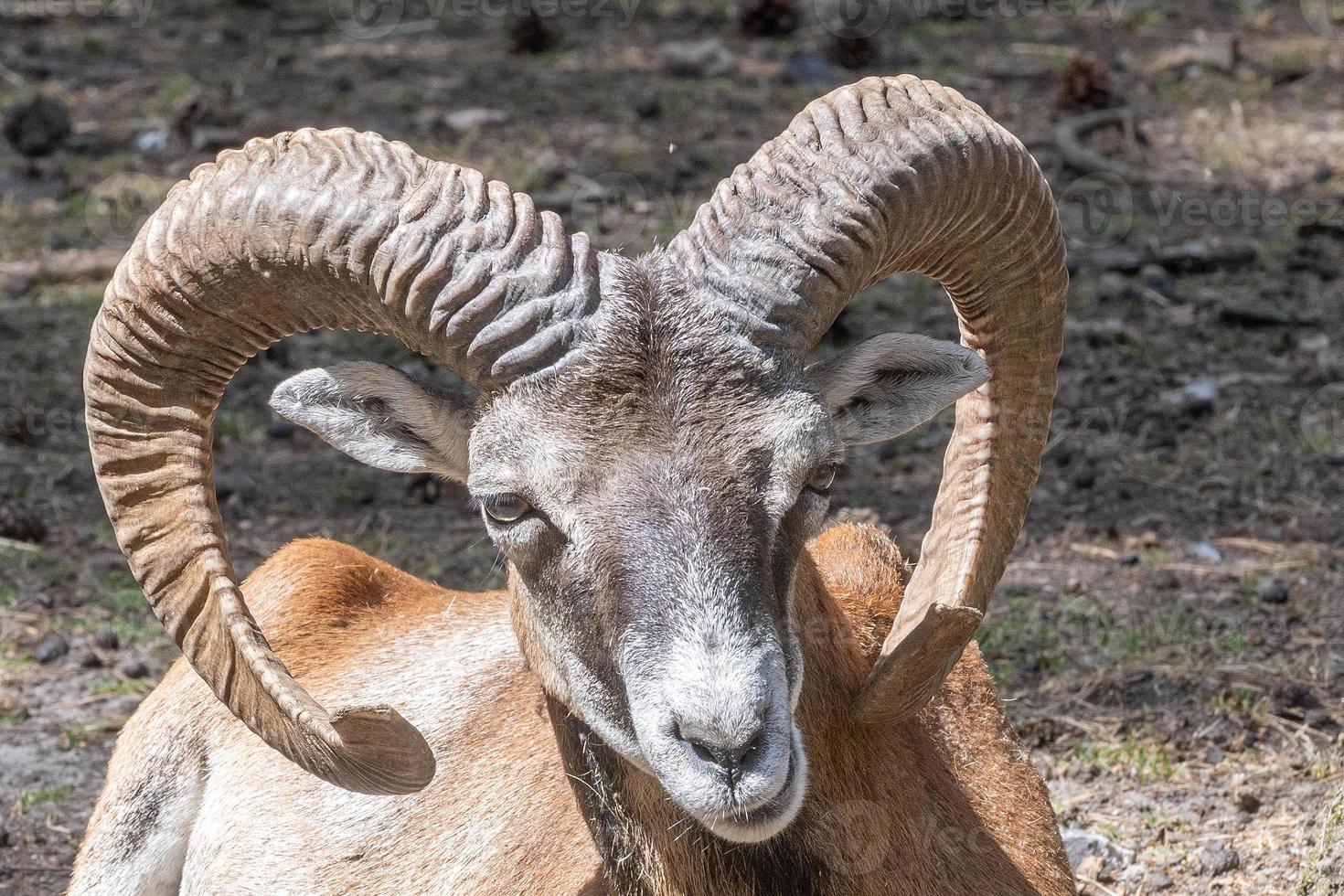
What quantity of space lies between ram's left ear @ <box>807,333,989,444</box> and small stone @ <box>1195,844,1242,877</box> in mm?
2808

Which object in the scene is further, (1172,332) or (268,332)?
(1172,332)

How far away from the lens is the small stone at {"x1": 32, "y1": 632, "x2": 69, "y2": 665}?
9477 millimetres

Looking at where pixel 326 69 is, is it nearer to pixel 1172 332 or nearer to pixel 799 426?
pixel 1172 332

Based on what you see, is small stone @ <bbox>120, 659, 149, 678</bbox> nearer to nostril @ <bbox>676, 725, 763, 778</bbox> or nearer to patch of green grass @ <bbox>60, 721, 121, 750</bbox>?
patch of green grass @ <bbox>60, 721, 121, 750</bbox>

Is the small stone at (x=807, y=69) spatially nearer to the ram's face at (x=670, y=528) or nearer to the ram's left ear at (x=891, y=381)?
the ram's left ear at (x=891, y=381)

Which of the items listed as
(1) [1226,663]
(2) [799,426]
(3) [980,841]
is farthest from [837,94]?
(1) [1226,663]

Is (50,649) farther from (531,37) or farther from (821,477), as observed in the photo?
(531,37)

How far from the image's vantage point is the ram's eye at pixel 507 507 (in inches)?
197

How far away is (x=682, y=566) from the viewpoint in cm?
462

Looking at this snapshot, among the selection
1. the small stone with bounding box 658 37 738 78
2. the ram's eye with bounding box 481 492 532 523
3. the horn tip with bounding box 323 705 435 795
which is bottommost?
the small stone with bounding box 658 37 738 78

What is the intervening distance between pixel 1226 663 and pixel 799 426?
468 centimetres

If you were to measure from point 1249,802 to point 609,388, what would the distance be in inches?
167

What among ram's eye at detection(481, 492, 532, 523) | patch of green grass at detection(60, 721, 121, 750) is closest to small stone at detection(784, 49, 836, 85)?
patch of green grass at detection(60, 721, 121, 750)

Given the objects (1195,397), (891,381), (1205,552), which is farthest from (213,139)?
(891,381)
